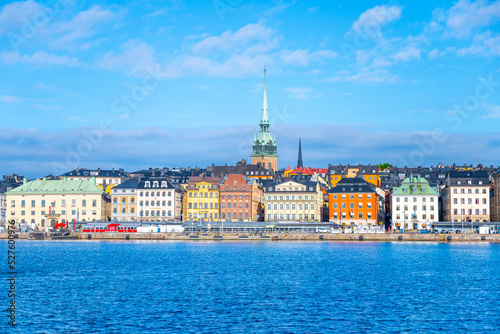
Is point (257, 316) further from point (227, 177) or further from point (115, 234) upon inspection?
point (227, 177)

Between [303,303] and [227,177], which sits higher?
[227,177]

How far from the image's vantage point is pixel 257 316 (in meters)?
40.8

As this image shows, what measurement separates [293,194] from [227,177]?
13.5m

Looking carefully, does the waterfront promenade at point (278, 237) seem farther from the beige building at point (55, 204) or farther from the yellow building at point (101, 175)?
the yellow building at point (101, 175)

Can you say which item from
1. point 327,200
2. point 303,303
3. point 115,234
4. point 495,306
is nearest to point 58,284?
point 303,303

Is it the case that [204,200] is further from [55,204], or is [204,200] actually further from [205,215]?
[55,204]

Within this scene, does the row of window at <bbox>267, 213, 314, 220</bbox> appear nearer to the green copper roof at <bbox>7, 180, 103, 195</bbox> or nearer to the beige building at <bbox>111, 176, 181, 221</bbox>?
the beige building at <bbox>111, 176, 181, 221</bbox>

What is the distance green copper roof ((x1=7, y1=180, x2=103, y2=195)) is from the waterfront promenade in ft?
45.1

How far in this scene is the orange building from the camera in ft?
469

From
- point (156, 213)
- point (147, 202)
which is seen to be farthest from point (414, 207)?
point (147, 202)

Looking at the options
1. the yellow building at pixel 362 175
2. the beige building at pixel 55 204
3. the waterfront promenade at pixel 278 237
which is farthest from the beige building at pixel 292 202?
the yellow building at pixel 362 175

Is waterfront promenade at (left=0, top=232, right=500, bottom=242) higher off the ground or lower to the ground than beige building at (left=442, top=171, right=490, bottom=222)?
lower

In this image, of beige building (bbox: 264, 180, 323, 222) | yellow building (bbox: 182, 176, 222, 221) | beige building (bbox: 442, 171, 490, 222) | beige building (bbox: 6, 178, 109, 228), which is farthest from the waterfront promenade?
yellow building (bbox: 182, 176, 222, 221)

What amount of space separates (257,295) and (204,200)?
323ft
